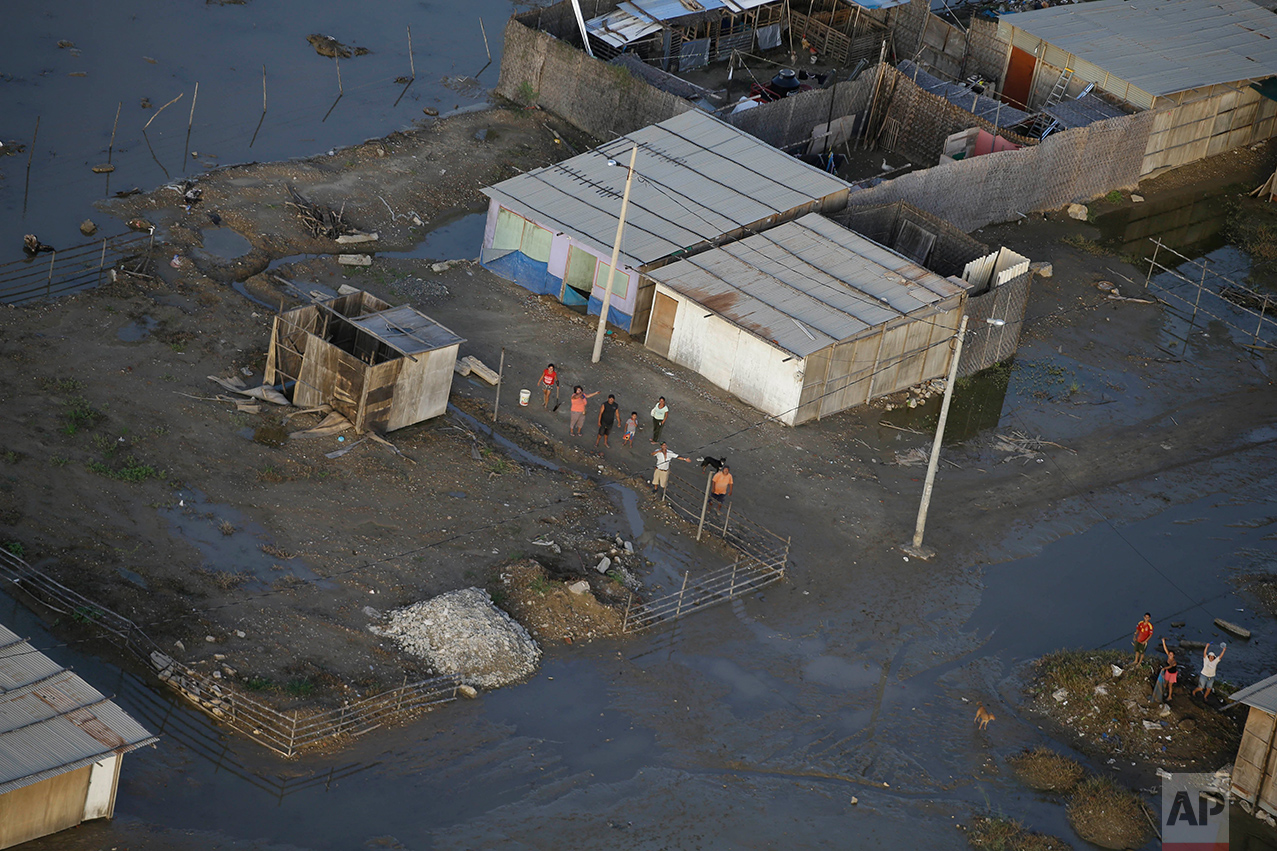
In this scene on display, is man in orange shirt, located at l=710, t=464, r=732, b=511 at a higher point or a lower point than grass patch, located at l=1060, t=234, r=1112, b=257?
lower

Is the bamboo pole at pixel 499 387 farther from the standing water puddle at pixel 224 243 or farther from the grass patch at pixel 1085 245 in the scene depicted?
the grass patch at pixel 1085 245

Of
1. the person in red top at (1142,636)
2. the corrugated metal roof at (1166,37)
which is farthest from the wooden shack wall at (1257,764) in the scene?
the corrugated metal roof at (1166,37)

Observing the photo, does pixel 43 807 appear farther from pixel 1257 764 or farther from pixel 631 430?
pixel 1257 764

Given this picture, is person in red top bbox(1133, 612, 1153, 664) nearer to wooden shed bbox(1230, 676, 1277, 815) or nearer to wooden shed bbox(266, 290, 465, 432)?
wooden shed bbox(1230, 676, 1277, 815)

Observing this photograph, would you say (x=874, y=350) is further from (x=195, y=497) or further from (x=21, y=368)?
(x=21, y=368)

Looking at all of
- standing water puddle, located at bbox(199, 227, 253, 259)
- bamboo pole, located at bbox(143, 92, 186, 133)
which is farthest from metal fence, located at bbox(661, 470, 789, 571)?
bamboo pole, located at bbox(143, 92, 186, 133)

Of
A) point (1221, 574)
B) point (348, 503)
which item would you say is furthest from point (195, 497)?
point (1221, 574)

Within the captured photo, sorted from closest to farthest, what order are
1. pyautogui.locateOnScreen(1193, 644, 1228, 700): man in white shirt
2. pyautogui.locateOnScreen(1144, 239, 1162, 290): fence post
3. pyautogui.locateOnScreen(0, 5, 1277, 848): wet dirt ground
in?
pyautogui.locateOnScreen(0, 5, 1277, 848): wet dirt ground → pyautogui.locateOnScreen(1193, 644, 1228, 700): man in white shirt → pyautogui.locateOnScreen(1144, 239, 1162, 290): fence post
